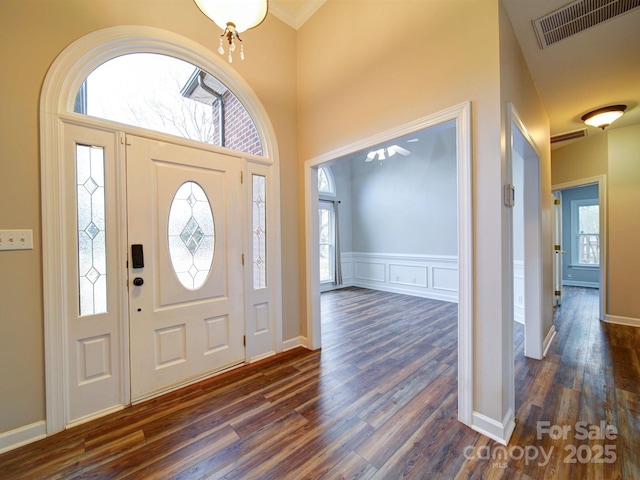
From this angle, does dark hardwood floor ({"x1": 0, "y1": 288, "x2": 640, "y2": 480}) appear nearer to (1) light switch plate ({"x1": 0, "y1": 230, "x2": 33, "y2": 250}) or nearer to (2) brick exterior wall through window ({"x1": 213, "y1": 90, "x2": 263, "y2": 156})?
(1) light switch plate ({"x1": 0, "y1": 230, "x2": 33, "y2": 250})

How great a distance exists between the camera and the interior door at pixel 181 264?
2094mm

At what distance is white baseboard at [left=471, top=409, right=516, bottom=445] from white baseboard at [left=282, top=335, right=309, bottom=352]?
1802 mm

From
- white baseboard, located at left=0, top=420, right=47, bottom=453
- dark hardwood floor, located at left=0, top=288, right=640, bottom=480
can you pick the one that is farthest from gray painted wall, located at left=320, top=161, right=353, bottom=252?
white baseboard, located at left=0, top=420, right=47, bottom=453

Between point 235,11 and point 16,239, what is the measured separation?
1.97m

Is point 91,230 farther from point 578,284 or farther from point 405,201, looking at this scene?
point 578,284

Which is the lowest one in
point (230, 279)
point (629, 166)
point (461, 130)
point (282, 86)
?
point (230, 279)

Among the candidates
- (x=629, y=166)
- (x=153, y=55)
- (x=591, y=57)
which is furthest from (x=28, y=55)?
(x=629, y=166)

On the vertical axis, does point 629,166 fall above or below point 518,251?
above

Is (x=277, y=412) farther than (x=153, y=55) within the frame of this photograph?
No

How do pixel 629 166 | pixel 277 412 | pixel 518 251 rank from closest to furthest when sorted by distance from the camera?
pixel 277 412
pixel 629 166
pixel 518 251

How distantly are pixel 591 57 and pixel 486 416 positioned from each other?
124 inches

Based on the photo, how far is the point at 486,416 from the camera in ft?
5.60

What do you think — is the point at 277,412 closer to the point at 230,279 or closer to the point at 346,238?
the point at 230,279

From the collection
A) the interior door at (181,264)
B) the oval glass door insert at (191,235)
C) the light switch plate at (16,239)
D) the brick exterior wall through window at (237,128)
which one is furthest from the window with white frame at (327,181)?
the light switch plate at (16,239)
